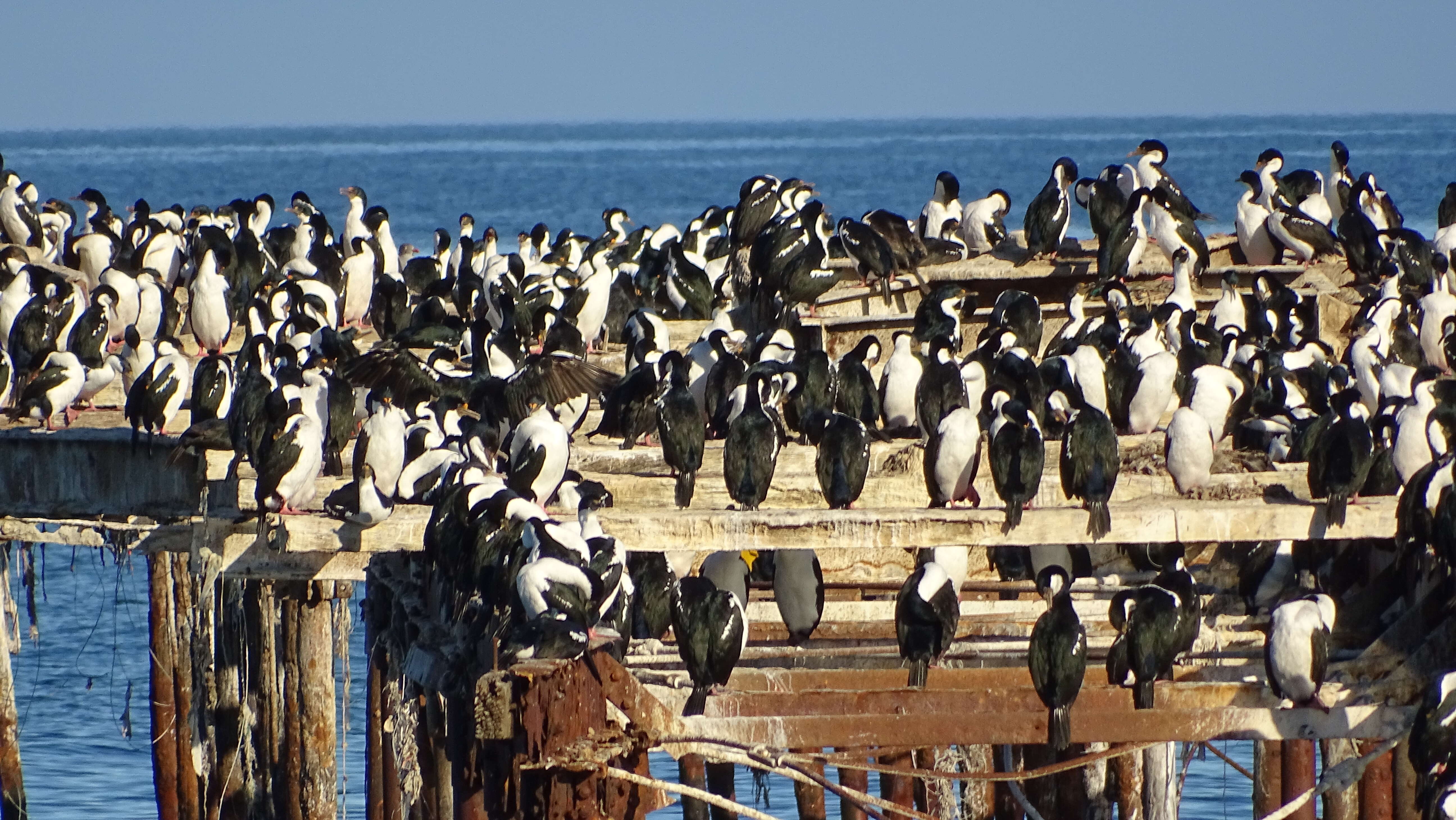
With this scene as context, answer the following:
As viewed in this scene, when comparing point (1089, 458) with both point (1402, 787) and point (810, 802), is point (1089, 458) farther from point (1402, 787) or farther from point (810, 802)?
point (810, 802)

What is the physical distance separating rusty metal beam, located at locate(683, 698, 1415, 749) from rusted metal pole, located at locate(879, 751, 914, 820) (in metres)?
2.76

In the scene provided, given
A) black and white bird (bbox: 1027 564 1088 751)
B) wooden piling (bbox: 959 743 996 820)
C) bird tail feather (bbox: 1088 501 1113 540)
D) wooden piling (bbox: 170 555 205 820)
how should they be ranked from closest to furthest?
black and white bird (bbox: 1027 564 1088 751) < bird tail feather (bbox: 1088 501 1113 540) < wooden piling (bbox: 959 743 996 820) < wooden piling (bbox: 170 555 205 820)

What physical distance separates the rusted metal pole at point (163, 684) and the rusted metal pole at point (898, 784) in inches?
230

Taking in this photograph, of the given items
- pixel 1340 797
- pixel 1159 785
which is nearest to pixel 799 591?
pixel 1159 785

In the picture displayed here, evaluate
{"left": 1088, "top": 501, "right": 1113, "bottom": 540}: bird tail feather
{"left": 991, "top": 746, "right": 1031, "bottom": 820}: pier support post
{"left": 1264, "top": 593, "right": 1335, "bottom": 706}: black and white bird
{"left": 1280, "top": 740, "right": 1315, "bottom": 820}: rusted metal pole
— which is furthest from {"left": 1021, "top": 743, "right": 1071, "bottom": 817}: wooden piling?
{"left": 1264, "top": 593, "right": 1335, "bottom": 706}: black and white bird

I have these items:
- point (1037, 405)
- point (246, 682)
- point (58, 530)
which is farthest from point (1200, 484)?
point (58, 530)

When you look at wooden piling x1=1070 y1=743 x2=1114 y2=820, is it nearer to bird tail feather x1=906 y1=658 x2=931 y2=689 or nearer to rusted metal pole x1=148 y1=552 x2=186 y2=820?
bird tail feather x1=906 y1=658 x2=931 y2=689

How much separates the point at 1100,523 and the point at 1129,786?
3323 mm

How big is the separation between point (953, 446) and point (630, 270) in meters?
9.80

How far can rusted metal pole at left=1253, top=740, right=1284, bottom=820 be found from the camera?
Result: 12.6m

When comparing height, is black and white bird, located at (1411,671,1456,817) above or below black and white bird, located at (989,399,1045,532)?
below

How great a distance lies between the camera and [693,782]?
524 inches

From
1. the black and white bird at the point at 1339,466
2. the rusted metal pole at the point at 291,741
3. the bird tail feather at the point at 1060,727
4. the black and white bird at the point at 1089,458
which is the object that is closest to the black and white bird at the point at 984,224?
the rusted metal pole at the point at 291,741

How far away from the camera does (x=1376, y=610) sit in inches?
465
